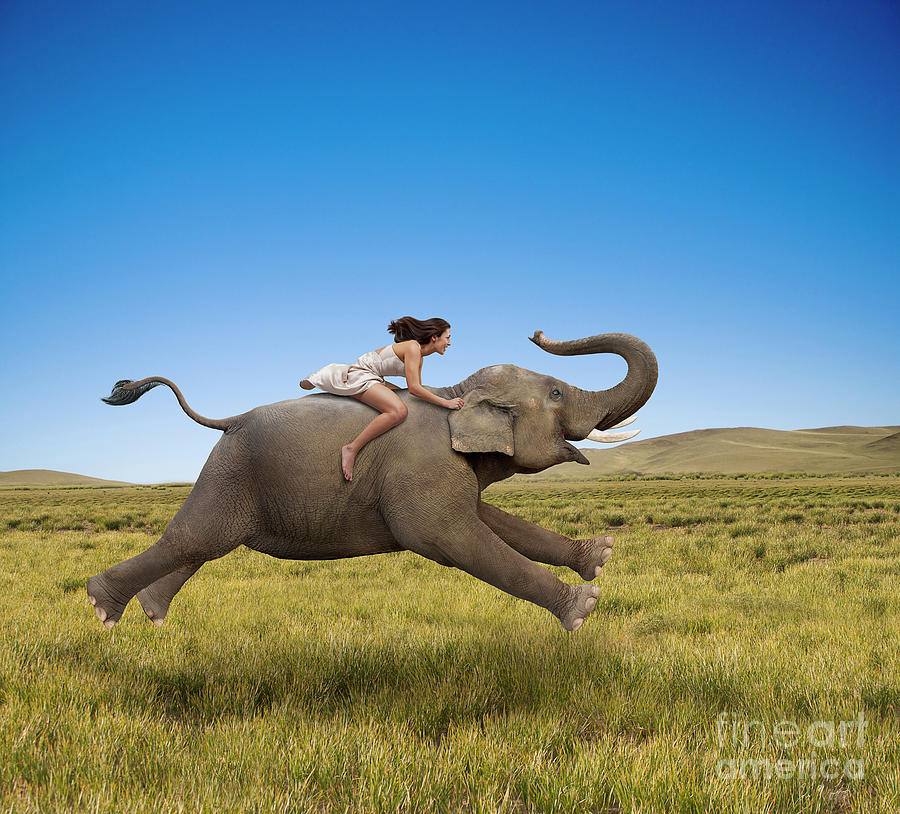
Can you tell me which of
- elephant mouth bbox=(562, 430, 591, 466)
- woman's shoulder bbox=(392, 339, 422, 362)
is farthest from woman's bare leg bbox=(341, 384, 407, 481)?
elephant mouth bbox=(562, 430, 591, 466)

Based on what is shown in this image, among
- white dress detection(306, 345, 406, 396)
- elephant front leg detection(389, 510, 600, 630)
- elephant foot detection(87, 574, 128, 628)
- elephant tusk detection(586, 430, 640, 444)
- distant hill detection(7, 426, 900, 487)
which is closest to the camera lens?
elephant front leg detection(389, 510, 600, 630)

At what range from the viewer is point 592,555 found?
462 cm

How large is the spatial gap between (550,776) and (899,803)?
1.58 meters

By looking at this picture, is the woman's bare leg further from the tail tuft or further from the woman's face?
the tail tuft

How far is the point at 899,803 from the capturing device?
286cm

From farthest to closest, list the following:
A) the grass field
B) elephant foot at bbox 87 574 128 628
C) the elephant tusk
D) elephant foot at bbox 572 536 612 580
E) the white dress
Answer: elephant foot at bbox 572 536 612 580, elephant foot at bbox 87 574 128 628, the elephant tusk, the white dress, the grass field

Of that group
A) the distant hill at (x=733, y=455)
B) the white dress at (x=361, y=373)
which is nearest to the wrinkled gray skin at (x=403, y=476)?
the white dress at (x=361, y=373)

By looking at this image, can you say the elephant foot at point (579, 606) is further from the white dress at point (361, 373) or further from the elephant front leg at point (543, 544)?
the white dress at point (361, 373)

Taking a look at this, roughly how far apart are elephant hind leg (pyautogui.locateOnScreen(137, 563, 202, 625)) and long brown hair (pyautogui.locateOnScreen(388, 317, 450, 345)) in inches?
92.3

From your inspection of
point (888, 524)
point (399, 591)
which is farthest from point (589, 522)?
Result: point (399, 591)

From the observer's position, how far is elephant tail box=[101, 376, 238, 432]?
4.57 metres

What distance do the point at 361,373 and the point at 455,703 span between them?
2.18m

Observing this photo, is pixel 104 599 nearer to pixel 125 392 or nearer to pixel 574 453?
pixel 125 392

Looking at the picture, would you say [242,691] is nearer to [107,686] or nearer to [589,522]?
[107,686]
